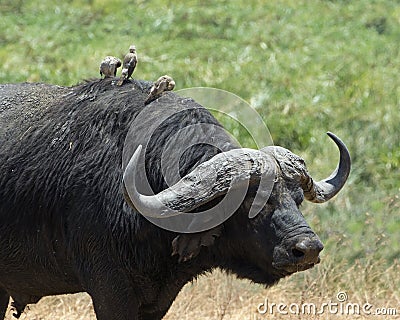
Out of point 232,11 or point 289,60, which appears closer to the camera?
point 289,60

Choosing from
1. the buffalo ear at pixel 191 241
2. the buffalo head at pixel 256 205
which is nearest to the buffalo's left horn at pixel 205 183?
the buffalo head at pixel 256 205

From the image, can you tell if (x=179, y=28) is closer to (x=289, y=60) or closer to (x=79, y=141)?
(x=289, y=60)

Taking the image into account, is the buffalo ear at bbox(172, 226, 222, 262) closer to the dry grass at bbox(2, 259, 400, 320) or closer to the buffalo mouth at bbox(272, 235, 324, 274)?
the buffalo mouth at bbox(272, 235, 324, 274)

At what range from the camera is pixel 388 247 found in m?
9.12

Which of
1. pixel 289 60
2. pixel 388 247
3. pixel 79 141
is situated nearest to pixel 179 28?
pixel 289 60

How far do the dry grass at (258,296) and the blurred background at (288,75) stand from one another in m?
0.01

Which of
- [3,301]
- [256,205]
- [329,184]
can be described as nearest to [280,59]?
[3,301]

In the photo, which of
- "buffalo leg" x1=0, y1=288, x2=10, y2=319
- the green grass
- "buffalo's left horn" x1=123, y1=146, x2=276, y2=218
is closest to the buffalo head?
"buffalo's left horn" x1=123, y1=146, x2=276, y2=218

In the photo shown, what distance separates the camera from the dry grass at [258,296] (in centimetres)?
784

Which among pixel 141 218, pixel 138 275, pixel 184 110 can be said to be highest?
pixel 184 110

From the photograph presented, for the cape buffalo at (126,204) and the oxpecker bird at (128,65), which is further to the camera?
the oxpecker bird at (128,65)

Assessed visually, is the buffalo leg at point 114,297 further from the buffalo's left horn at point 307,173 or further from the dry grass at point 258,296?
the dry grass at point 258,296

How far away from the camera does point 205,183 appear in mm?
5035

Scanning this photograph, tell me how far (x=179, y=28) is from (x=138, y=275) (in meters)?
10.9
